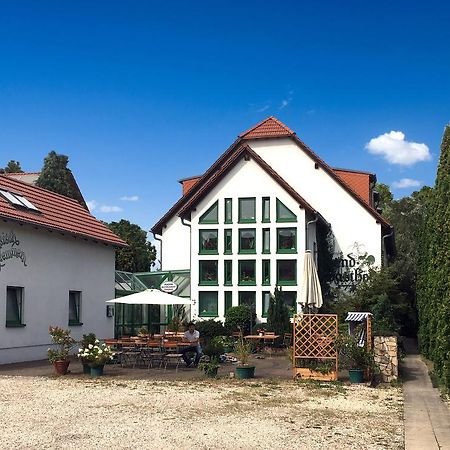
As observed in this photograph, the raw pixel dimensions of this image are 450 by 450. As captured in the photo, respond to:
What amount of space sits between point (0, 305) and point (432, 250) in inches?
496

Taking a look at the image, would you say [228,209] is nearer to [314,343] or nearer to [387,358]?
[314,343]

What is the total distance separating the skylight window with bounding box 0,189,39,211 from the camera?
2133cm

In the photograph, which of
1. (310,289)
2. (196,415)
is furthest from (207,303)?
(196,415)

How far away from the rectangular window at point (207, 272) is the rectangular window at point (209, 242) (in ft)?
1.65

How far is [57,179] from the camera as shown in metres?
45.9

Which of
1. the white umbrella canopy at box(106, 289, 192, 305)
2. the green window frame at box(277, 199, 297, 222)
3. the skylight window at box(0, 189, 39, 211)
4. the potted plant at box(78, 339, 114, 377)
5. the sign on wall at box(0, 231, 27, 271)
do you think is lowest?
the potted plant at box(78, 339, 114, 377)

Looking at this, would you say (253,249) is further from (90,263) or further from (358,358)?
(358,358)

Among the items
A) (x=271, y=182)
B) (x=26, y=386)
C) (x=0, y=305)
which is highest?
(x=271, y=182)

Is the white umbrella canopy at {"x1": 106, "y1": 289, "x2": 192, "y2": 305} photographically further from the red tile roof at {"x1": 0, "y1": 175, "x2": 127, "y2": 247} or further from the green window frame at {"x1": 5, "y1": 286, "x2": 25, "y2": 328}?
the red tile roof at {"x1": 0, "y1": 175, "x2": 127, "y2": 247}

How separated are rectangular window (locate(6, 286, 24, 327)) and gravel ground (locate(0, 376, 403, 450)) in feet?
16.5

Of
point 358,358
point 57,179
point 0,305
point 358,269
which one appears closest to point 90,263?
point 0,305

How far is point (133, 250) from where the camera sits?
50.5 metres

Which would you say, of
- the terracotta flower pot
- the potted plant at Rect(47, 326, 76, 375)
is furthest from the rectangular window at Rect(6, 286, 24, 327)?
the terracotta flower pot

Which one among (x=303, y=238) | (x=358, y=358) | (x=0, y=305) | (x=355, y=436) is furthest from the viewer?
(x=303, y=238)
